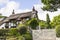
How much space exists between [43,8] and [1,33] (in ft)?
31.1

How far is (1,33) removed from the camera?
36.1 metres

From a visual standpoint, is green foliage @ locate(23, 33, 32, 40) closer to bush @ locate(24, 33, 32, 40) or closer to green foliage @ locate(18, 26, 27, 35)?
bush @ locate(24, 33, 32, 40)

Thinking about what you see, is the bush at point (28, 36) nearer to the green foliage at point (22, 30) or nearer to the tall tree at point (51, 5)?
the green foliage at point (22, 30)

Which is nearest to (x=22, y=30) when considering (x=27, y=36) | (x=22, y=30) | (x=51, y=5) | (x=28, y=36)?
(x=22, y=30)

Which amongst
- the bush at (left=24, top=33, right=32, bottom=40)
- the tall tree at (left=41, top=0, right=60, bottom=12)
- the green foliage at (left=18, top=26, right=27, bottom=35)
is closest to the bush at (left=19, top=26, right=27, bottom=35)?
the green foliage at (left=18, top=26, right=27, bottom=35)

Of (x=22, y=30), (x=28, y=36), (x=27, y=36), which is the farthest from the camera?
(x=22, y=30)

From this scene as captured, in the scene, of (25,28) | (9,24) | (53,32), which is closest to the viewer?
(53,32)

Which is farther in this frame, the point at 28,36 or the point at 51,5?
the point at 51,5

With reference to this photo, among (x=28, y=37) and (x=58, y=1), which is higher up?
(x=58, y=1)

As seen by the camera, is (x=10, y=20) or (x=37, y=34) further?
(x=10, y=20)

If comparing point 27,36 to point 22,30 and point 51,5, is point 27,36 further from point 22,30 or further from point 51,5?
point 51,5

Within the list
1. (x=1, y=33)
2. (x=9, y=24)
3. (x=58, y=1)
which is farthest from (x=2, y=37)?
(x=9, y=24)

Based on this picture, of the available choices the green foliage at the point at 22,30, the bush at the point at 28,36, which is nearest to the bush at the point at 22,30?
the green foliage at the point at 22,30

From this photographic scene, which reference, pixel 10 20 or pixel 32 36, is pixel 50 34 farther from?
pixel 10 20
